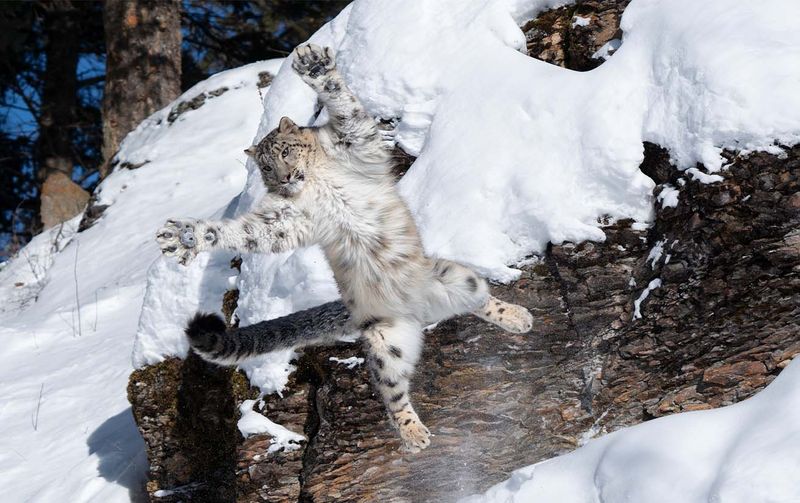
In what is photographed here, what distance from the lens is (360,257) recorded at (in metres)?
4.78

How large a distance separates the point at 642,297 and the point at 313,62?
88.4 inches

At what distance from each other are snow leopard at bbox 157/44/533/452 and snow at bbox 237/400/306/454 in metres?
0.54

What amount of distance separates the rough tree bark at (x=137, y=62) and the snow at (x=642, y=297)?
8034 mm

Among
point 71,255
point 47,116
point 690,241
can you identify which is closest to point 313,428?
point 690,241

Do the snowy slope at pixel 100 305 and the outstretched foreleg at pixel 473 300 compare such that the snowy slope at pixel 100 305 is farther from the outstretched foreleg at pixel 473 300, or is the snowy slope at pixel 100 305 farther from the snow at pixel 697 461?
the snow at pixel 697 461

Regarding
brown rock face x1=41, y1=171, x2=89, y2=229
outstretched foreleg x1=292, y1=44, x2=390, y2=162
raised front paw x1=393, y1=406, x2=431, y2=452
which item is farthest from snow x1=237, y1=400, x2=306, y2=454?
brown rock face x1=41, y1=171, x2=89, y2=229

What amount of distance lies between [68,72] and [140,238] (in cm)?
725

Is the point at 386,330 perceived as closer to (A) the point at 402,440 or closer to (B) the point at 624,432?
(A) the point at 402,440

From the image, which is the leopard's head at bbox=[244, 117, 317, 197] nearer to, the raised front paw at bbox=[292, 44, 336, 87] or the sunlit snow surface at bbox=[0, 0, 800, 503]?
the raised front paw at bbox=[292, 44, 336, 87]

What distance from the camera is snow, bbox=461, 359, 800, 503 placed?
3.25 metres

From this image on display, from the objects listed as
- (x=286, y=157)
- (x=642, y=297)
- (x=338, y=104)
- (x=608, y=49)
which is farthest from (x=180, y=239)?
(x=608, y=49)

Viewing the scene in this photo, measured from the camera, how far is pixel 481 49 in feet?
18.5

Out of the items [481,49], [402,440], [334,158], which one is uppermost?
[481,49]

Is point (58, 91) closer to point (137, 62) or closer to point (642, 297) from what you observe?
point (137, 62)
